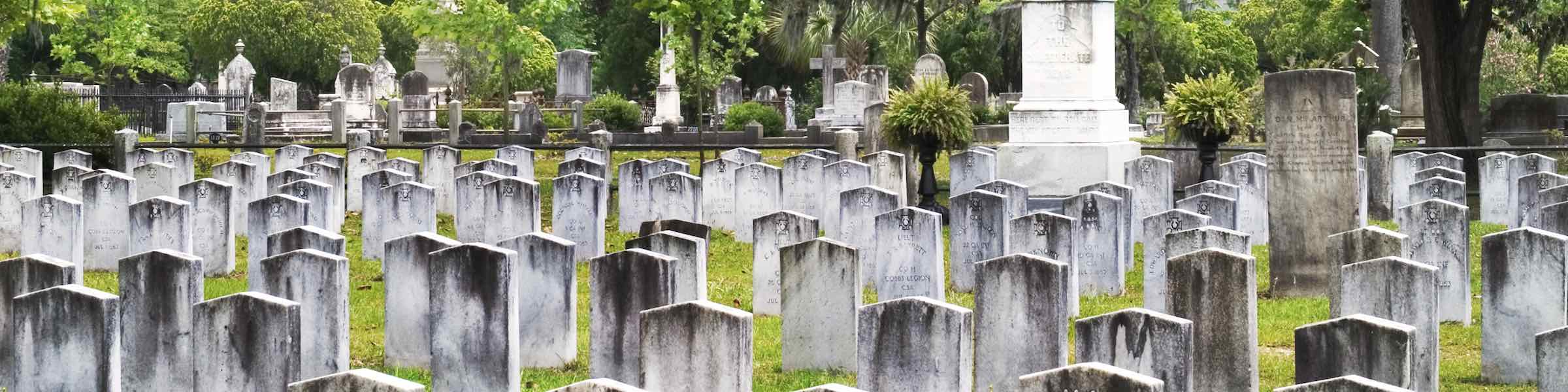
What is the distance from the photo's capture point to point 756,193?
18.1 metres

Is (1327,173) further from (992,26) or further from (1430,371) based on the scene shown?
(992,26)

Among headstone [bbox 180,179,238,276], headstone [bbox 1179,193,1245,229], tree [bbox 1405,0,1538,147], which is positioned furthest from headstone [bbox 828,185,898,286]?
tree [bbox 1405,0,1538,147]

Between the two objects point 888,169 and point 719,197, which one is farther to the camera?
point 888,169

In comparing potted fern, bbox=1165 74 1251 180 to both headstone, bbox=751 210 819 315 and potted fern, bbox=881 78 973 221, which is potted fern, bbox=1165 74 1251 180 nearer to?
potted fern, bbox=881 78 973 221

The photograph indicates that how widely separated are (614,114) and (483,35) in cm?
618

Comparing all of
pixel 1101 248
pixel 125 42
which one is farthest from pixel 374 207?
pixel 125 42

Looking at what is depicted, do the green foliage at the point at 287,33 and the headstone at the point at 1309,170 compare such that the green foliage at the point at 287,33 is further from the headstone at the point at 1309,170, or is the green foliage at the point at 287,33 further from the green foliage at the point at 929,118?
the headstone at the point at 1309,170

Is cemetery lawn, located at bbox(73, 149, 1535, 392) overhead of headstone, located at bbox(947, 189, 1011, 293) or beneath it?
beneath

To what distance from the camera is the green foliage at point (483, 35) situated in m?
34.8

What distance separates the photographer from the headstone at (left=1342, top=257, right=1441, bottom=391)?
8.43 metres

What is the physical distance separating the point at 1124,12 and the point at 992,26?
12.6ft

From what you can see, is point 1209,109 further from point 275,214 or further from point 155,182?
point 275,214

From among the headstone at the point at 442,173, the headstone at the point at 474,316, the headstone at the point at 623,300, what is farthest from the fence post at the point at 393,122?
the headstone at the point at 474,316

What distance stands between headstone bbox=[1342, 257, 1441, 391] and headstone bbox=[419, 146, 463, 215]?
12853mm
